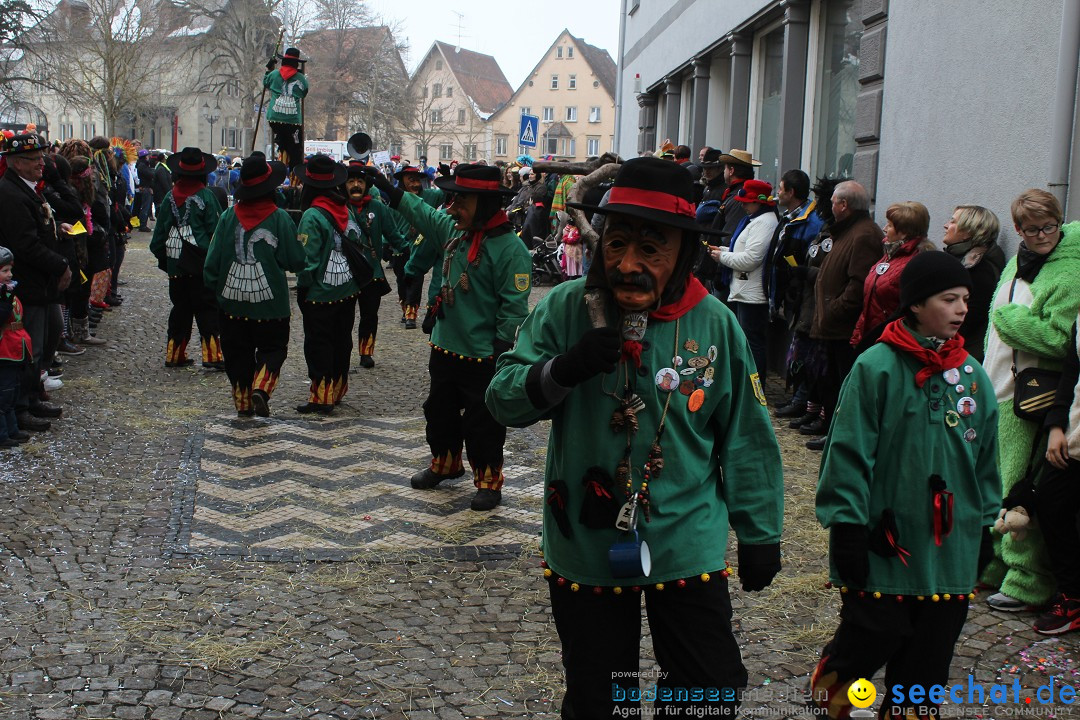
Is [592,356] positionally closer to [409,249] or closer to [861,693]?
[861,693]

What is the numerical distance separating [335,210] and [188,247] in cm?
205

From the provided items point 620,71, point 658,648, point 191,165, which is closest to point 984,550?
point 658,648

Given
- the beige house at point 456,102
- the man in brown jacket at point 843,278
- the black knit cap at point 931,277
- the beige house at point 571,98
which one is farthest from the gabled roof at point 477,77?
the black knit cap at point 931,277

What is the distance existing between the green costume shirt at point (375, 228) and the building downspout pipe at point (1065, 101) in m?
5.60

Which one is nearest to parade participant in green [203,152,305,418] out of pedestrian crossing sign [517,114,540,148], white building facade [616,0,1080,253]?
white building facade [616,0,1080,253]

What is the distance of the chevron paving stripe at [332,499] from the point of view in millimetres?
6133

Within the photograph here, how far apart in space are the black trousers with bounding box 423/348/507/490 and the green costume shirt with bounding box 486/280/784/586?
11.0ft

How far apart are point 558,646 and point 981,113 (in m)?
4.99

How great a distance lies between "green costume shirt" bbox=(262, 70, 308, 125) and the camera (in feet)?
46.6

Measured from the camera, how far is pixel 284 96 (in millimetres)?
14242

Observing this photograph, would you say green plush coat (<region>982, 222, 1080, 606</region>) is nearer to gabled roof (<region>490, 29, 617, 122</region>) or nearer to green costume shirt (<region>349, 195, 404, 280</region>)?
green costume shirt (<region>349, 195, 404, 280</region>)

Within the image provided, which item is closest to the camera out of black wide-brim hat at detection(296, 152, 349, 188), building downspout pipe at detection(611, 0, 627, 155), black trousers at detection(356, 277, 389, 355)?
black wide-brim hat at detection(296, 152, 349, 188)

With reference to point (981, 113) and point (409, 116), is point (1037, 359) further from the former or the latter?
point (409, 116)

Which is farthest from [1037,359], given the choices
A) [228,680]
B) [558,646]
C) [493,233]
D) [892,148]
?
[892,148]
